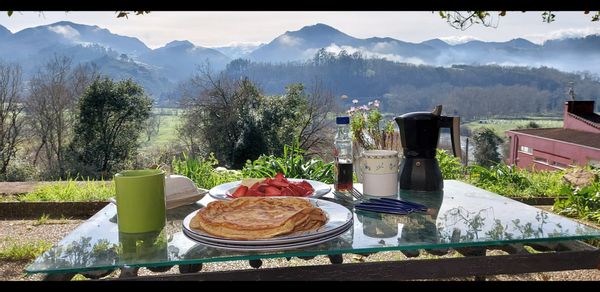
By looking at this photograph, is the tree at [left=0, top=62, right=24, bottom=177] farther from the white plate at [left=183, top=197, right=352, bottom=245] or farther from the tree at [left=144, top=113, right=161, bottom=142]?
the white plate at [left=183, top=197, right=352, bottom=245]

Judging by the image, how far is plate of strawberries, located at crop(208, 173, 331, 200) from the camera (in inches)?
57.9

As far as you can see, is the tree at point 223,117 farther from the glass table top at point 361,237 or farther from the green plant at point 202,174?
the glass table top at point 361,237

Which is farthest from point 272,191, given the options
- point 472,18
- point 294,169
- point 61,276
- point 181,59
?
point 181,59

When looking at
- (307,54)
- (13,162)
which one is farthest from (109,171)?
(307,54)

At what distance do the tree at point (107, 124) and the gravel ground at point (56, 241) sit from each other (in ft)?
25.0

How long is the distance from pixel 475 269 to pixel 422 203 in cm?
30

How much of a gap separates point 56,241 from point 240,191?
90.3 inches

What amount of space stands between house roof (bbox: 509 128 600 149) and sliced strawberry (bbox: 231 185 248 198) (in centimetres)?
1045

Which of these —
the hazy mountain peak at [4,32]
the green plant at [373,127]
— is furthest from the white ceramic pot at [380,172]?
the hazy mountain peak at [4,32]

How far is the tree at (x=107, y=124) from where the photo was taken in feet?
36.4

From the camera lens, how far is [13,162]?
11.1m

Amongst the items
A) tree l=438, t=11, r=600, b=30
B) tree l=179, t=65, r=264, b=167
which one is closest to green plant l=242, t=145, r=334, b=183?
tree l=438, t=11, r=600, b=30

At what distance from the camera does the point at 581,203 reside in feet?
11.9
